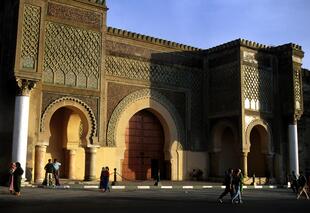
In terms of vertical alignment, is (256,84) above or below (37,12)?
below

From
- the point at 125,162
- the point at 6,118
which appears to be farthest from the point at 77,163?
the point at 6,118

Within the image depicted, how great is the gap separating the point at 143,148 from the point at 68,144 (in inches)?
133

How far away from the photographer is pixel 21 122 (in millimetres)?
12305

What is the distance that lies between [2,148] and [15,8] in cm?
441

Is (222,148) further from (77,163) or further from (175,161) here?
(77,163)

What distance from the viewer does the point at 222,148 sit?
734 inches

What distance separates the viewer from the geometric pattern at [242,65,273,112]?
17.3 metres

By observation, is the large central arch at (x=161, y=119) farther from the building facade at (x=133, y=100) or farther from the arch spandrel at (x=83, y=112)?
the arch spandrel at (x=83, y=112)

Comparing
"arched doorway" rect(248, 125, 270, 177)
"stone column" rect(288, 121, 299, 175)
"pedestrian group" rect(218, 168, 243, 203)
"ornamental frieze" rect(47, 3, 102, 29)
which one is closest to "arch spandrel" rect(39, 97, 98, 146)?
"ornamental frieze" rect(47, 3, 102, 29)

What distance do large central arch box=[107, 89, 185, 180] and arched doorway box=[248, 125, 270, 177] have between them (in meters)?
3.50

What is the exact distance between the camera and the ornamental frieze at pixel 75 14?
45.7ft

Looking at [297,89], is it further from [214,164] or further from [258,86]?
[214,164]

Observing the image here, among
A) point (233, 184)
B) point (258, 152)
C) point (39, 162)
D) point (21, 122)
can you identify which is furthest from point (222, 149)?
point (21, 122)

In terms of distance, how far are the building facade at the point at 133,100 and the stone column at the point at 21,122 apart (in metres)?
0.03
